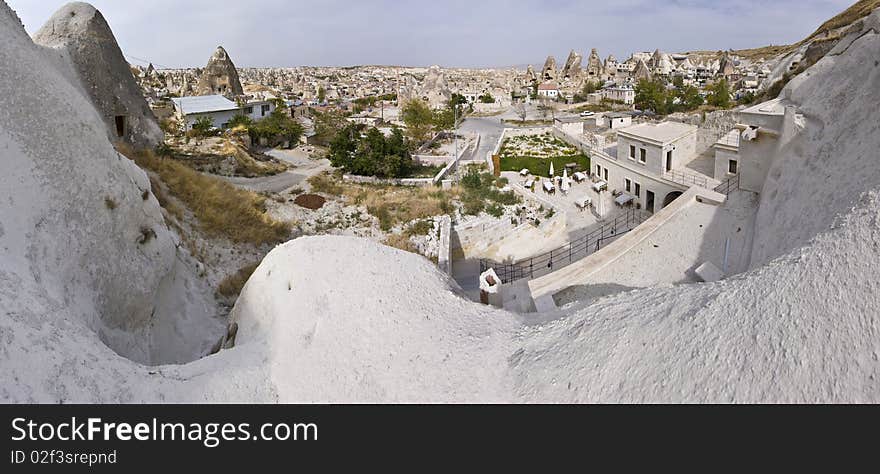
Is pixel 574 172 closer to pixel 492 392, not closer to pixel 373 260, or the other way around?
pixel 373 260

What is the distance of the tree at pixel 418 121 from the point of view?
3894cm

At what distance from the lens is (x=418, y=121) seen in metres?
41.0

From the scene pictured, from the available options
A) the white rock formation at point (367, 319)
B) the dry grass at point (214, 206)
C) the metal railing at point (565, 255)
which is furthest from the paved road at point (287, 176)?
the white rock formation at point (367, 319)

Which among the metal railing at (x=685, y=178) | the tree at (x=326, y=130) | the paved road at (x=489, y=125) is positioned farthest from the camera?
the tree at (x=326, y=130)

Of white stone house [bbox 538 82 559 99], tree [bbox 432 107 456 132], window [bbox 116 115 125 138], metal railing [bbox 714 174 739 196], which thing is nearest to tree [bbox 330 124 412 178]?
window [bbox 116 115 125 138]

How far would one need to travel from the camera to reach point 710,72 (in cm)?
9281

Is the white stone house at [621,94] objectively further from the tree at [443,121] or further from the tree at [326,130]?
the tree at [326,130]

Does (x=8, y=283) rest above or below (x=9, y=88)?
below

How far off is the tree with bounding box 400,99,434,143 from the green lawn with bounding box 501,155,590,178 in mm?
7752

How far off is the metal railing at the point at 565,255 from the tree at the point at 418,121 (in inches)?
759

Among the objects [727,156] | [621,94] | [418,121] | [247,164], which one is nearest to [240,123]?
[247,164]
